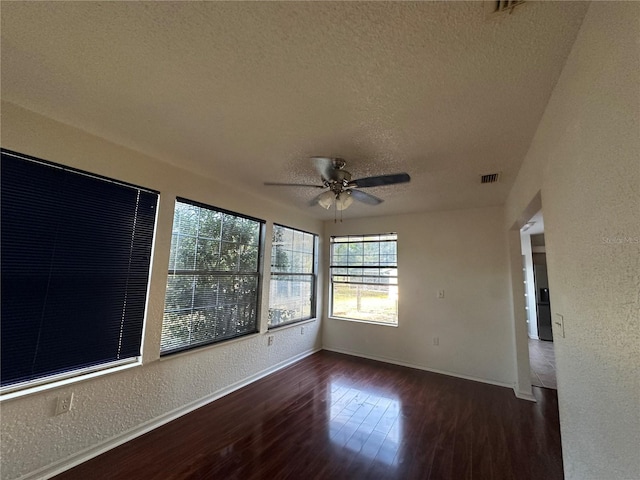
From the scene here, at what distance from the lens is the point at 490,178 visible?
2715 mm

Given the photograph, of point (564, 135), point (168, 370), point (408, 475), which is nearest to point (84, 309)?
point (168, 370)

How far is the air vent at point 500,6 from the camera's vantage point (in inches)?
38.9

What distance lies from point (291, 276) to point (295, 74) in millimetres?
3380

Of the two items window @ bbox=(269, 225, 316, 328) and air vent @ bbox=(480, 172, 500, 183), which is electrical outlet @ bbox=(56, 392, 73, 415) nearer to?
window @ bbox=(269, 225, 316, 328)

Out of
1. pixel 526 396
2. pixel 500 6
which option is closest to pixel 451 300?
pixel 526 396

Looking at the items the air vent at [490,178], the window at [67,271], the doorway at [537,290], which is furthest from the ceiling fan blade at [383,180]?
the doorway at [537,290]

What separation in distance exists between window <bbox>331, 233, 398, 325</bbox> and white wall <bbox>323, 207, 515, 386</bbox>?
0.16 m

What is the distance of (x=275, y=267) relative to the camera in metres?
4.02

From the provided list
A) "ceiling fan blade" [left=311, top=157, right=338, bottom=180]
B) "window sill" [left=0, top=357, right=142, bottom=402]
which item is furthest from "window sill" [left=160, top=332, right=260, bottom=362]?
"ceiling fan blade" [left=311, top=157, right=338, bottom=180]

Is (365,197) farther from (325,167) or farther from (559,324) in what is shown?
(559,324)

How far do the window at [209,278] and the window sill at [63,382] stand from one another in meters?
0.36

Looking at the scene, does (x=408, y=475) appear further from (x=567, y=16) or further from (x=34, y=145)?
(x=34, y=145)

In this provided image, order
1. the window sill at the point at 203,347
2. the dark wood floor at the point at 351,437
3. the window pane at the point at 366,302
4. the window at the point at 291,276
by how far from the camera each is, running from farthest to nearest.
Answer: the window pane at the point at 366,302 → the window at the point at 291,276 → the window sill at the point at 203,347 → the dark wood floor at the point at 351,437

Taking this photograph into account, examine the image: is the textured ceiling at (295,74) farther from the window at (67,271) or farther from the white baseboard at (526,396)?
the white baseboard at (526,396)
